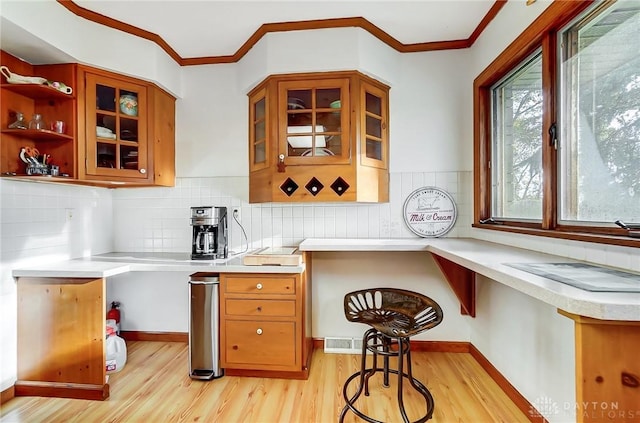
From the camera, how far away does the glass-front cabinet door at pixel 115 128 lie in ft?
6.57

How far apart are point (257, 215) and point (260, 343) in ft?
3.31

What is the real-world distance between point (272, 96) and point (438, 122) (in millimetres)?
1302

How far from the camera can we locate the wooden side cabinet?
1.77m

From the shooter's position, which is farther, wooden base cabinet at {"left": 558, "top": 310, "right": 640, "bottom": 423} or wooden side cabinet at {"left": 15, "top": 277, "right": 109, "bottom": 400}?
wooden side cabinet at {"left": 15, "top": 277, "right": 109, "bottom": 400}

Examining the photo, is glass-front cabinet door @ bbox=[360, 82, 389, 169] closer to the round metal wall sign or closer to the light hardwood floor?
the round metal wall sign

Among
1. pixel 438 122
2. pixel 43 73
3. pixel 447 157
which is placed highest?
pixel 43 73

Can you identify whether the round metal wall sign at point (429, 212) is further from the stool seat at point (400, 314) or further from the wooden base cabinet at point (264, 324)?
the wooden base cabinet at point (264, 324)

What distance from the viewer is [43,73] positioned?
194 centimetres

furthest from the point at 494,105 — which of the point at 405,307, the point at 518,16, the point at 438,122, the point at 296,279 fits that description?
the point at 296,279

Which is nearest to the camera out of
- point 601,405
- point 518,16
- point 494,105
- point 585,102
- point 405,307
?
point 601,405

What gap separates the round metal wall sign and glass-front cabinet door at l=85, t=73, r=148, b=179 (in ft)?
6.81

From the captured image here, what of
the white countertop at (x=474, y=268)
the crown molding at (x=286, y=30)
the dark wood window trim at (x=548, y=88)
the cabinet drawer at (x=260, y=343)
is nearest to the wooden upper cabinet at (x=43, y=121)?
the crown molding at (x=286, y=30)

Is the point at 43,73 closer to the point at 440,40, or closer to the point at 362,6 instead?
the point at 362,6

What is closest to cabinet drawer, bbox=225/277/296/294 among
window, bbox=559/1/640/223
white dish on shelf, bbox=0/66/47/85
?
window, bbox=559/1/640/223
